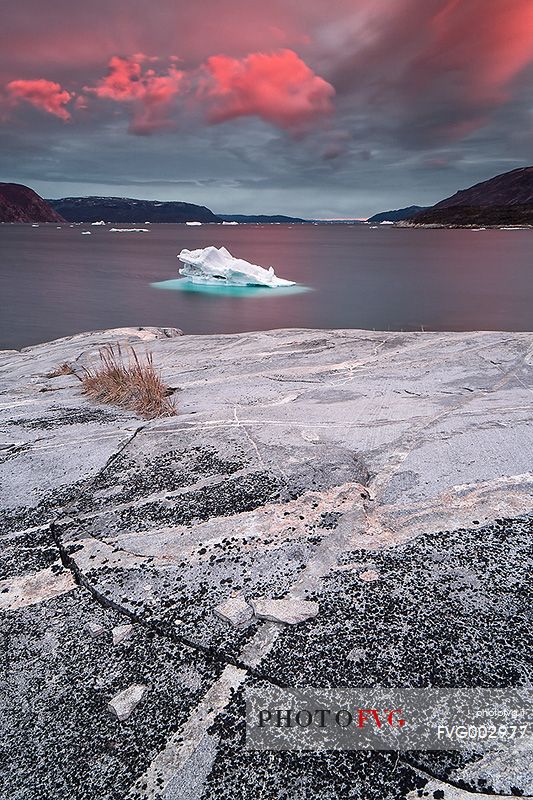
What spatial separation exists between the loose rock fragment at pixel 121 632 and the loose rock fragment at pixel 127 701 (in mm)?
284

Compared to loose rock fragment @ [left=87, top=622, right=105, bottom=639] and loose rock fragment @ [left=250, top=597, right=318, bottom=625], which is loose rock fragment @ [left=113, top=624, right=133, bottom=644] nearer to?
loose rock fragment @ [left=87, top=622, right=105, bottom=639]

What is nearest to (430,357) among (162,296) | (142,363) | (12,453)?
(142,363)

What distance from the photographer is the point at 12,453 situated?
4.36 metres

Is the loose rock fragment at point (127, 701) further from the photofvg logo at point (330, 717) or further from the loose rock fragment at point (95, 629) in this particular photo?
the photofvg logo at point (330, 717)

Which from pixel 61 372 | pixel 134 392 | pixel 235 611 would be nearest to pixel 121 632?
pixel 235 611

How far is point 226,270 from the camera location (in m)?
24.9

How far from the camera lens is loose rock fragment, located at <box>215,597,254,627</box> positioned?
2445mm

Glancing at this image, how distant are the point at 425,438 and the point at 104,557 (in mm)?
2885

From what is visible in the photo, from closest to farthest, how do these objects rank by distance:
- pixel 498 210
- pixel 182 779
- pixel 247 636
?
pixel 182 779 < pixel 247 636 < pixel 498 210

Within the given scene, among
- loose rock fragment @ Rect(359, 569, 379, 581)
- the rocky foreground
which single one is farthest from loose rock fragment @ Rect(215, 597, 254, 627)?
loose rock fragment @ Rect(359, 569, 379, 581)

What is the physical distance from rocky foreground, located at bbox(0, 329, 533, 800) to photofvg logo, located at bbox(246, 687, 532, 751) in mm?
51

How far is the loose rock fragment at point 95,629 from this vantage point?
2424 mm

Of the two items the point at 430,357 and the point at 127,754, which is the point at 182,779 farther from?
the point at 430,357

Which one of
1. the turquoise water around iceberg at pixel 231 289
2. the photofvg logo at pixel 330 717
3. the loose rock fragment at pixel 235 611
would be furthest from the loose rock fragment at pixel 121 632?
the turquoise water around iceberg at pixel 231 289
